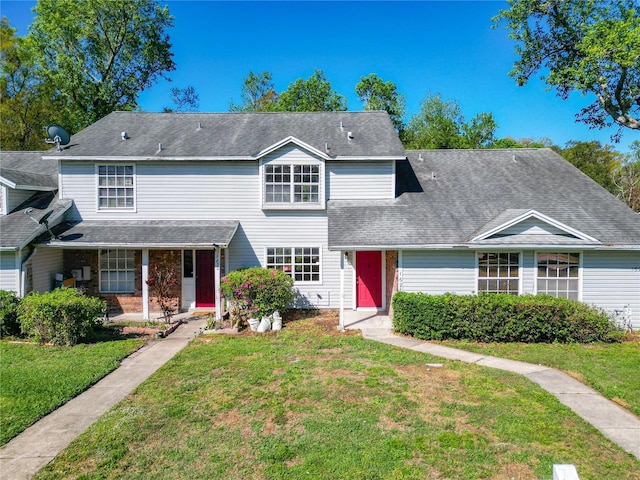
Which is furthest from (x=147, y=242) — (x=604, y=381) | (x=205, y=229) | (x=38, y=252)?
(x=604, y=381)

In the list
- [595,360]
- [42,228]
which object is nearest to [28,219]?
[42,228]

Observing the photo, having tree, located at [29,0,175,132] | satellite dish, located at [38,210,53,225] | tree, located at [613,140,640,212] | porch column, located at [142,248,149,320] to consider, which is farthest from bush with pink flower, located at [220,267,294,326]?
tree, located at [613,140,640,212]

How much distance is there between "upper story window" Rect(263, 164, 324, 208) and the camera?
1494cm

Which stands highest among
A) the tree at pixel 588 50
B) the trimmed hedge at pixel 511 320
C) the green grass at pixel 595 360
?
the tree at pixel 588 50

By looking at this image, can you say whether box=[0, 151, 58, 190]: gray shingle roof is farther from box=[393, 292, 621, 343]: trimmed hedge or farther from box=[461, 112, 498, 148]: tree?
box=[461, 112, 498, 148]: tree

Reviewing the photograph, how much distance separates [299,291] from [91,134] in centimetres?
1107

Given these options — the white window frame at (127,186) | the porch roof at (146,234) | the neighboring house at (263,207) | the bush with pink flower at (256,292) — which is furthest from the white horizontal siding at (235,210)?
the bush with pink flower at (256,292)

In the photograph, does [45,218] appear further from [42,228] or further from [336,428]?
[336,428]

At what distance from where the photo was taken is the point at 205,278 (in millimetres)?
15156

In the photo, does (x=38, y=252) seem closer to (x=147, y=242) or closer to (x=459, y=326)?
(x=147, y=242)

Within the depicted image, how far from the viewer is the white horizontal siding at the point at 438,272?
12.9m

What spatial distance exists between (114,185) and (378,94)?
26.2m

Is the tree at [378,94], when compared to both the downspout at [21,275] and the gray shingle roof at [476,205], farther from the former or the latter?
the downspout at [21,275]

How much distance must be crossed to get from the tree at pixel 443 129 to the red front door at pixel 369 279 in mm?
22262
